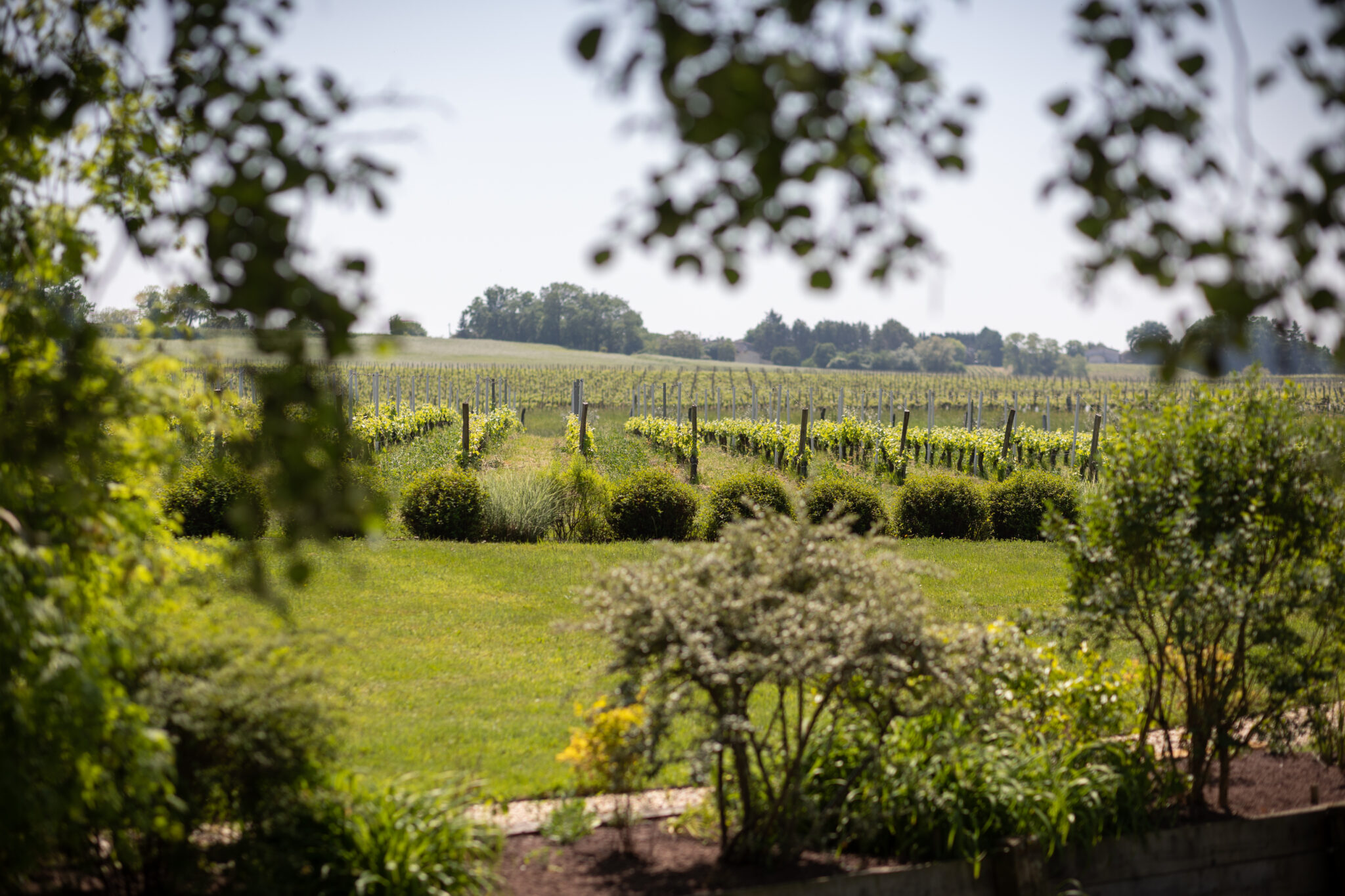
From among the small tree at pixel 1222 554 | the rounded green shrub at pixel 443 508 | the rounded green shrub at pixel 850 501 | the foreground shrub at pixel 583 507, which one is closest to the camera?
the small tree at pixel 1222 554

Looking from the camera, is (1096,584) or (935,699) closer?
(935,699)

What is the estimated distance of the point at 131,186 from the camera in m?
3.90

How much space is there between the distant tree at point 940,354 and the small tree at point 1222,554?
363 ft

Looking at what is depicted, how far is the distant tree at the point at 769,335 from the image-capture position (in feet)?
426

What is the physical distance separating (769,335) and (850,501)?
11997 cm

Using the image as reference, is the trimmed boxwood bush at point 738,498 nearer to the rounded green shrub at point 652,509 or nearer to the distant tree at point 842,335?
the rounded green shrub at point 652,509

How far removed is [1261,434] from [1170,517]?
634 millimetres

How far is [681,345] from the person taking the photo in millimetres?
120250

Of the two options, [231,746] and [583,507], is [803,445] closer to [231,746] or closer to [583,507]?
[583,507]

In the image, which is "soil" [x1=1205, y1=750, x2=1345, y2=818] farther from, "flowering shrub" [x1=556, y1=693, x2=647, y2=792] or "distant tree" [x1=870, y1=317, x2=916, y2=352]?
"distant tree" [x1=870, y1=317, x2=916, y2=352]

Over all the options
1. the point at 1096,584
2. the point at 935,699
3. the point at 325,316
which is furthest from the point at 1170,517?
the point at 325,316

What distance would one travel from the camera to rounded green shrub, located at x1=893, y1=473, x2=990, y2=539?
44.8 feet

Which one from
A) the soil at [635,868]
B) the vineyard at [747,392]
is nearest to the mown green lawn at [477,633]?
the soil at [635,868]

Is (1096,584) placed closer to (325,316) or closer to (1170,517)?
(1170,517)
